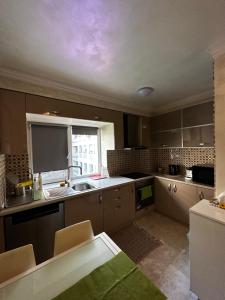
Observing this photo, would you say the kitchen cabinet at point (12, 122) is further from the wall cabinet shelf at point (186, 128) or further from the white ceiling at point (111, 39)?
the wall cabinet shelf at point (186, 128)

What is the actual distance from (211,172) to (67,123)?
8.10ft

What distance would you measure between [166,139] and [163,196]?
113 centimetres

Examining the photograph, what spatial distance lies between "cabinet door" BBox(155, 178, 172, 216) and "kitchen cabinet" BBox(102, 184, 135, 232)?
62cm

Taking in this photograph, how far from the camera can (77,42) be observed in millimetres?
1154

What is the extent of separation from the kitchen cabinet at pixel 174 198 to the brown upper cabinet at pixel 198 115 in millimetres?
1074

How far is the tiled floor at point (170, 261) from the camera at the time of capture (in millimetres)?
1335

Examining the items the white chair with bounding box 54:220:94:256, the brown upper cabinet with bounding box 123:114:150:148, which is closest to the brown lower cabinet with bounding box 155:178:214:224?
the brown upper cabinet with bounding box 123:114:150:148

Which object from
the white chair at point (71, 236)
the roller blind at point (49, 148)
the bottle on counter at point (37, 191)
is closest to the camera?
the white chair at point (71, 236)

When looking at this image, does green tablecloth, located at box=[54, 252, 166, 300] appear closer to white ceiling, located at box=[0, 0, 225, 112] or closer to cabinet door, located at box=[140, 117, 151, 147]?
white ceiling, located at box=[0, 0, 225, 112]

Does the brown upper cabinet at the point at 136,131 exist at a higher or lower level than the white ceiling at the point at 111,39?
lower

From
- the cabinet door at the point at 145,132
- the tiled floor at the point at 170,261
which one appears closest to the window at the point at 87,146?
the cabinet door at the point at 145,132

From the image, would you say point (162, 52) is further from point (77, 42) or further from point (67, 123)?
point (67, 123)

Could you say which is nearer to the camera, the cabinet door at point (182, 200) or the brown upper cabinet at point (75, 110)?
the brown upper cabinet at point (75, 110)

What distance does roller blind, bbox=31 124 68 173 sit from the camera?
2172 mm
